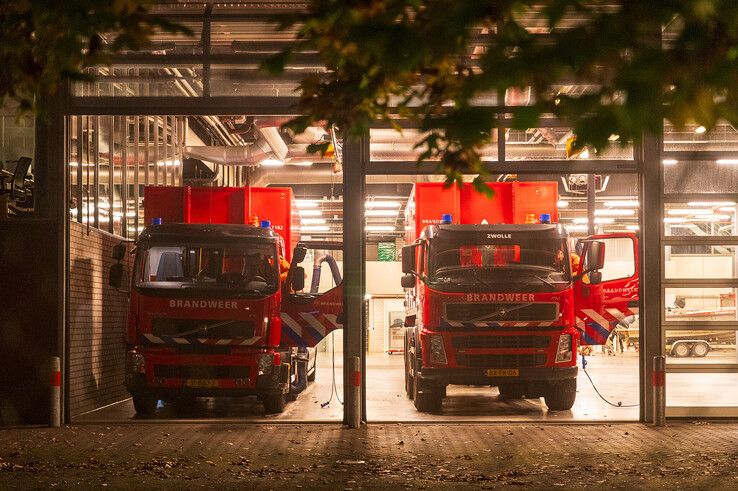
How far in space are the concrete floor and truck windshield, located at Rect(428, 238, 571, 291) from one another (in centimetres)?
183

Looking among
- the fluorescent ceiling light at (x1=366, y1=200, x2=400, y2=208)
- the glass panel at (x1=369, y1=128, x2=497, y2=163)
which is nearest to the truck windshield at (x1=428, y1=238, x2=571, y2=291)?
the glass panel at (x1=369, y1=128, x2=497, y2=163)

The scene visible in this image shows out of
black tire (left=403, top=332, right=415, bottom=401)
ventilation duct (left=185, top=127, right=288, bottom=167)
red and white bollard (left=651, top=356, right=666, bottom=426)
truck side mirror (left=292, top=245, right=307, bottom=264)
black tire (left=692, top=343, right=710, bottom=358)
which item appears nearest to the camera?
red and white bollard (left=651, top=356, right=666, bottom=426)

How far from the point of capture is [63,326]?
1226cm

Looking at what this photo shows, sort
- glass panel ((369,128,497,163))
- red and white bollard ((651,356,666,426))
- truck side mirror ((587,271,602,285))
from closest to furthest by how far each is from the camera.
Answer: red and white bollard ((651,356,666,426)), glass panel ((369,128,497,163)), truck side mirror ((587,271,602,285))

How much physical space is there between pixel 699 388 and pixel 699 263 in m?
1.51

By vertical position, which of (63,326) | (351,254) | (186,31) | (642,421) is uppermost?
(186,31)

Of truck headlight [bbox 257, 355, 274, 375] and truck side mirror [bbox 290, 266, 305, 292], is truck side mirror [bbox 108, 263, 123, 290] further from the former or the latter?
truck side mirror [bbox 290, 266, 305, 292]

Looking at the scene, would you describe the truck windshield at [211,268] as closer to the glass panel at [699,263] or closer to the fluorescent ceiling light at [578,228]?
the glass panel at [699,263]

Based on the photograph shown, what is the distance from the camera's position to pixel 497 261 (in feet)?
46.3

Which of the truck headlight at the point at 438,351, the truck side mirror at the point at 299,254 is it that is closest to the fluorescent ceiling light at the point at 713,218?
the truck headlight at the point at 438,351

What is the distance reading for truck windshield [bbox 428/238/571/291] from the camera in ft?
46.0

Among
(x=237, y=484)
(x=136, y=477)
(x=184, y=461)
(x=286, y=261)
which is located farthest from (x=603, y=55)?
(x=286, y=261)

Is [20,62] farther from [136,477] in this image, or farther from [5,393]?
[5,393]

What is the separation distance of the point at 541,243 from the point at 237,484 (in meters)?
6.96
